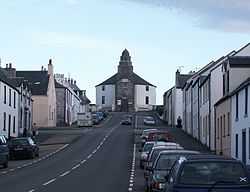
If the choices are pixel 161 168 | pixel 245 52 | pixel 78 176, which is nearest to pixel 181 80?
pixel 245 52

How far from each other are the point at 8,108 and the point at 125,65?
99.5 m

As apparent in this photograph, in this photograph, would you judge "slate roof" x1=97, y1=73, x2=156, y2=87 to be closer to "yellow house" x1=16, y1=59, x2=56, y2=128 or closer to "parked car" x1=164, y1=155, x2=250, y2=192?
"yellow house" x1=16, y1=59, x2=56, y2=128

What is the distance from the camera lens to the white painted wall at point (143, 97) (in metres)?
171

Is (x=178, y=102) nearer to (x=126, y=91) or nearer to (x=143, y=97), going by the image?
(x=126, y=91)

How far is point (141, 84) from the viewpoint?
6811 inches

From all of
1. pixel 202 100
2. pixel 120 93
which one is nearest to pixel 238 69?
pixel 202 100

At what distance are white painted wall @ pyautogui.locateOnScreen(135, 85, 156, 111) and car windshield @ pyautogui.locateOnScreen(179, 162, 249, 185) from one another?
156044 millimetres

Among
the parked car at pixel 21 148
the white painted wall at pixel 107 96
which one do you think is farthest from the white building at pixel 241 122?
the white painted wall at pixel 107 96

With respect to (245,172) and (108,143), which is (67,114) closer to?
(108,143)

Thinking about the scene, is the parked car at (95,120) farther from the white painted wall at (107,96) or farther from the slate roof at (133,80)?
the white painted wall at (107,96)

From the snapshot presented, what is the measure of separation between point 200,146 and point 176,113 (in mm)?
41832

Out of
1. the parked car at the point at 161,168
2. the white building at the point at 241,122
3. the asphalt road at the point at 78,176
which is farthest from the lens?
the white building at the point at 241,122

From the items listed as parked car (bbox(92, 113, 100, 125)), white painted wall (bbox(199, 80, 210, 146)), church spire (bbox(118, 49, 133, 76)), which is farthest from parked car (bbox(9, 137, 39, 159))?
church spire (bbox(118, 49, 133, 76))

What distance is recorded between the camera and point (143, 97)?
17300 centimetres
